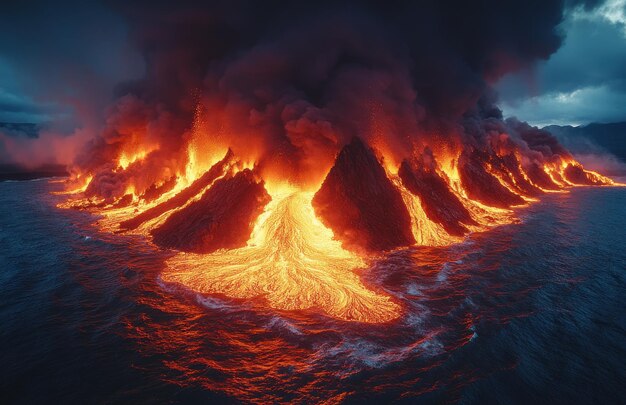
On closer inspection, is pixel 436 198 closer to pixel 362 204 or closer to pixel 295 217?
pixel 362 204

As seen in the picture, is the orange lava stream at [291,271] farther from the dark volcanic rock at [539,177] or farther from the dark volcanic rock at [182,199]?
the dark volcanic rock at [539,177]

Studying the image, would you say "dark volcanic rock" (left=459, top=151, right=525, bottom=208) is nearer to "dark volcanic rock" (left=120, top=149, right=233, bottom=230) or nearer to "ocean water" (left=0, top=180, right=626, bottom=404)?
"ocean water" (left=0, top=180, right=626, bottom=404)

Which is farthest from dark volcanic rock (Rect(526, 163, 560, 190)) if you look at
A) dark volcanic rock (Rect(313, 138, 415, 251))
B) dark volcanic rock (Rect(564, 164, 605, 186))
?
dark volcanic rock (Rect(313, 138, 415, 251))

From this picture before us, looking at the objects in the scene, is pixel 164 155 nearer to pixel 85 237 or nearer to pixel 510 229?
pixel 85 237

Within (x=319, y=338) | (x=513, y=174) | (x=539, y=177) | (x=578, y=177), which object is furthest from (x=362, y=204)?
(x=578, y=177)

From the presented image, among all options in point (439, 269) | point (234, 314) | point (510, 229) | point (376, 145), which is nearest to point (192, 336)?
point (234, 314)

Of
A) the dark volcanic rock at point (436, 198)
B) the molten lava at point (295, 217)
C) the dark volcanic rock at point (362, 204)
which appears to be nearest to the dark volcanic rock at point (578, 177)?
the molten lava at point (295, 217)
